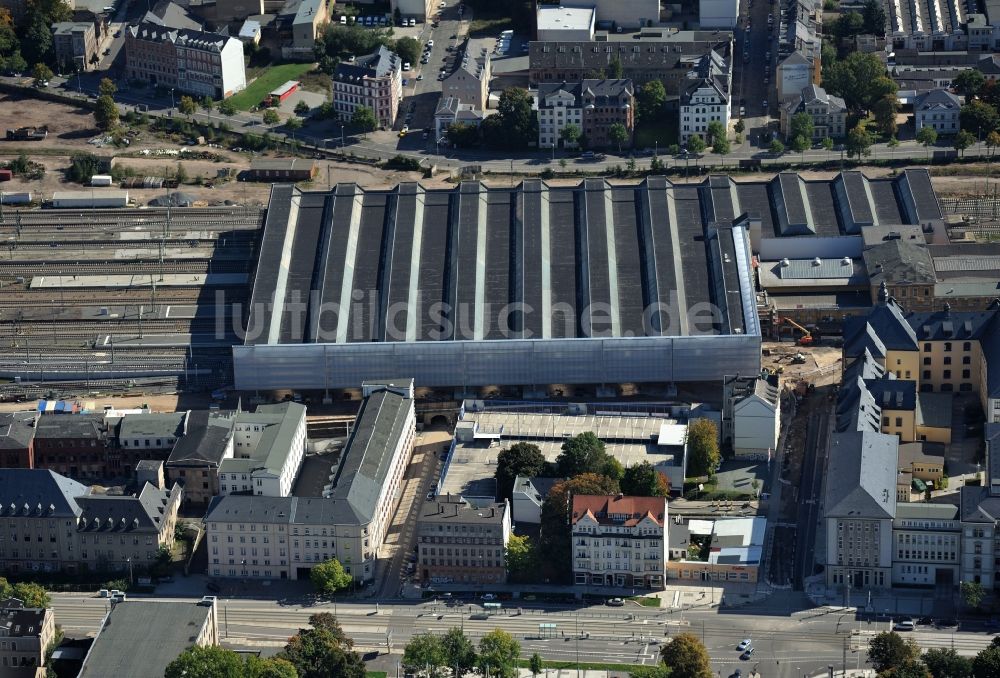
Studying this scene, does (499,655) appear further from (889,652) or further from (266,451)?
(266,451)

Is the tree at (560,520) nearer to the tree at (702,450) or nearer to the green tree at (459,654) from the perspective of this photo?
the tree at (702,450)

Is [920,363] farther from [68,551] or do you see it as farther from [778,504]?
[68,551]

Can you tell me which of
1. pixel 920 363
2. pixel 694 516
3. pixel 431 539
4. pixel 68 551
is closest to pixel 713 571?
pixel 694 516

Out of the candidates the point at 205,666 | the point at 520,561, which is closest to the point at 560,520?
the point at 520,561

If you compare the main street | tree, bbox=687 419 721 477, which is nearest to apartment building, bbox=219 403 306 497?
the main street

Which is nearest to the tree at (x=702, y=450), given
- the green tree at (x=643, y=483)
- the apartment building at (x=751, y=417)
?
the apartment building at (x=751, y=417)
